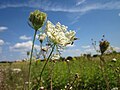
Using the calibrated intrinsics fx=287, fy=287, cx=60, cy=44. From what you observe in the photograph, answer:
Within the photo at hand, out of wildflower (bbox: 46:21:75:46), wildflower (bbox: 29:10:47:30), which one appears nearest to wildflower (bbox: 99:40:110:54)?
wildflower (bbox: 46:21:75:46)

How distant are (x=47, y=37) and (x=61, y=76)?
5536mm

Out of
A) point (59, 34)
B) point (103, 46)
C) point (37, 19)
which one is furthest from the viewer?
point (103, 46)

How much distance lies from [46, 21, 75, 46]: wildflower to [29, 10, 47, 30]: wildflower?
10 centimetres

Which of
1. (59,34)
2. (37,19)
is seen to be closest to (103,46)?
(59,34)

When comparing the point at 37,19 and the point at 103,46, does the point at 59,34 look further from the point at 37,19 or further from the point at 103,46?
the point at 103,46

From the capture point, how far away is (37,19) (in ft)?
5.64

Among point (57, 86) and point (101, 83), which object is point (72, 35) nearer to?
point (101, 83)

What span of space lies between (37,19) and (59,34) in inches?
8.9

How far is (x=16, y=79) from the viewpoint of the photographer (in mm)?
7922

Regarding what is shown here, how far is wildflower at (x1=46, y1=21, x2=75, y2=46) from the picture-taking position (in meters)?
1.83

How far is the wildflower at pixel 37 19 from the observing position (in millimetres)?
1723

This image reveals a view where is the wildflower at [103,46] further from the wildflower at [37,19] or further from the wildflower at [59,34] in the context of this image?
the wildflower at [37,19]

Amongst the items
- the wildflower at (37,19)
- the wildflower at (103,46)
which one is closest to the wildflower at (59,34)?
the wildflower at (37,19)

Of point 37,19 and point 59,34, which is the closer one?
point 37,19
